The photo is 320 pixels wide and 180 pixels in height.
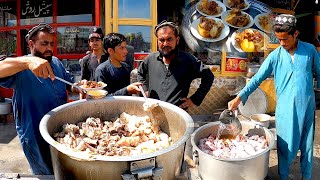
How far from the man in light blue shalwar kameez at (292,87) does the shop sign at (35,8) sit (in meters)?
5.72

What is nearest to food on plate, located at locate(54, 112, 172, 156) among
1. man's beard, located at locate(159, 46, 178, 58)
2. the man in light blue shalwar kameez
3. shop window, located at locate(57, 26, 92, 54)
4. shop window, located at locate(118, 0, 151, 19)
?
man's beard, located at locate(159, 46, 178, 58)

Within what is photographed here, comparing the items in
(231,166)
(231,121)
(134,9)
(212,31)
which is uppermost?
(134,9)

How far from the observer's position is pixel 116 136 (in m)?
2.22

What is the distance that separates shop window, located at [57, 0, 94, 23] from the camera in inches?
285

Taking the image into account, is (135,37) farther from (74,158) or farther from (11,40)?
(74,158)

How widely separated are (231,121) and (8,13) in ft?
22.4

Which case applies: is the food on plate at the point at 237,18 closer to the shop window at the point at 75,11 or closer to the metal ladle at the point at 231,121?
the shop window at the point at 75,11

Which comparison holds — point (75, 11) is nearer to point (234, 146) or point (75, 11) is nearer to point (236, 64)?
point (236, 64)

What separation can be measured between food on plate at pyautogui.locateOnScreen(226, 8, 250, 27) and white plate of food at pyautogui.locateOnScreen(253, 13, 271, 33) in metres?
0.24

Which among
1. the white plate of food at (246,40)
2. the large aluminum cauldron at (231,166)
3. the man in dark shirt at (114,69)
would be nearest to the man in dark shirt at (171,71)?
the man in dark shirt at (114,69)

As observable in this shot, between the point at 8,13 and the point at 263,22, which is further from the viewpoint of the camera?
the point at 8,13

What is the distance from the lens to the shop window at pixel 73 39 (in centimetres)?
729

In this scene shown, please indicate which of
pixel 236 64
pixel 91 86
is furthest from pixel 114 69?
pixel 236 64

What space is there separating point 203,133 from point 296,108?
113cm
